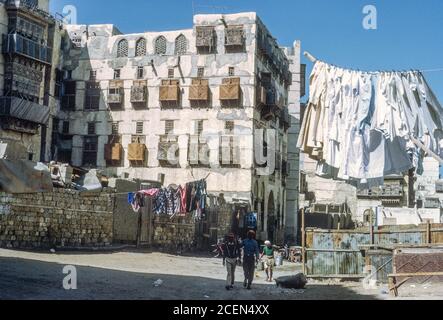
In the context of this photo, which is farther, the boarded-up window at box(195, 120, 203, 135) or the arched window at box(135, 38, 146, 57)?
the arched window at box(135, 38, 146, 57)

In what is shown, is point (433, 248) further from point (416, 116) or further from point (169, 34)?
point (169, 34)

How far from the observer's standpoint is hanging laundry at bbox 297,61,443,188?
40.8 feet

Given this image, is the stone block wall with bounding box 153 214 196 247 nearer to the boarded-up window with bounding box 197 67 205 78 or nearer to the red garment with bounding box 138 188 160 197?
the red garment with bounding box 138 188 160 197

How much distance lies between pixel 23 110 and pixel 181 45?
12634 millimetres

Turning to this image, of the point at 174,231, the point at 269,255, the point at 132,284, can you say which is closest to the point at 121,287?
the point at 132,284

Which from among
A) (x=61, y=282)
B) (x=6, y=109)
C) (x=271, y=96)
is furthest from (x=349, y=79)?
(x=271, y=96)

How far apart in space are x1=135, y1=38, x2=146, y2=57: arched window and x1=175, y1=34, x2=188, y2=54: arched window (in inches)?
102

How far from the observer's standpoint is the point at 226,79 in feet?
128

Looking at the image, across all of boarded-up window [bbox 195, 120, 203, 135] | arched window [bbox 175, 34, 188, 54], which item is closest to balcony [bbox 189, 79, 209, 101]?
boarded-up window [bbox 195, 120, 203, 135]

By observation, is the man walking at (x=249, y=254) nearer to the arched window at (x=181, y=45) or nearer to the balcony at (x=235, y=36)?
the balcony at (x=235, y=36)

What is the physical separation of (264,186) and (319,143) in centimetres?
2790

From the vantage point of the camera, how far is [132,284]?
49.4 ft

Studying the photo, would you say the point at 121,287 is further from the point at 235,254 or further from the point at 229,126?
the point at 229,126

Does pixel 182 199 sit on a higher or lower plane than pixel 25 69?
lower
